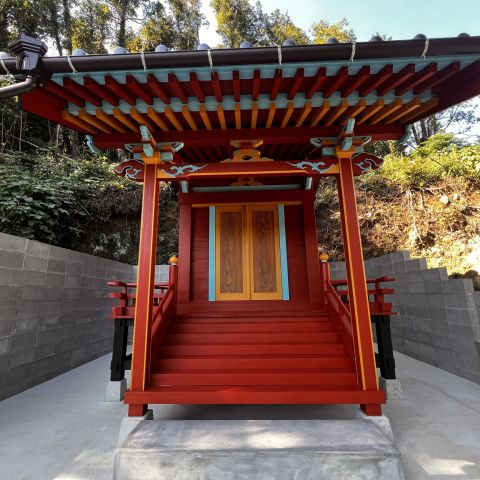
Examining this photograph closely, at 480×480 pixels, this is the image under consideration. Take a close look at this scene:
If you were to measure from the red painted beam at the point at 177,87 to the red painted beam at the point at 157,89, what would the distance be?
0.37 ft

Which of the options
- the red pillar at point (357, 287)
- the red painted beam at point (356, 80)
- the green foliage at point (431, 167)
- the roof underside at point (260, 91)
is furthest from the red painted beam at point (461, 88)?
the green foliage at point (431, 167)

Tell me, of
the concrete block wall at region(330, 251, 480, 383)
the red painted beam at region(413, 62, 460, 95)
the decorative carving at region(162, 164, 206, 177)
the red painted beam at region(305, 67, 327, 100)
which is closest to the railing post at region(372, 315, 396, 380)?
the concrete block wall at region(330, 251, 480, 383)

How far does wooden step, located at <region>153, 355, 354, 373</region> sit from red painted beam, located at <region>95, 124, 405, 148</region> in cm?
249

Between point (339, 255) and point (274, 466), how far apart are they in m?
8.20

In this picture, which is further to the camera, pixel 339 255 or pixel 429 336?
pixel 339 255

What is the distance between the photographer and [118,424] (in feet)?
10.2

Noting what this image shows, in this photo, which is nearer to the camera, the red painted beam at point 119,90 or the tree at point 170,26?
the red painted beam at point 119,90

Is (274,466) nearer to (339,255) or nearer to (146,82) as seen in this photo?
(146,82)

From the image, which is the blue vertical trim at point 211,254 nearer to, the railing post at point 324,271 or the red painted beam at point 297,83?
the railing post at point 324,271

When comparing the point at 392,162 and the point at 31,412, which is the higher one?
the point at 392,162

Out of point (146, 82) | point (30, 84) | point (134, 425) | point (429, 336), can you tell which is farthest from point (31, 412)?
point (429, 336)

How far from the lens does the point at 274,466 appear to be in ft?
6.48

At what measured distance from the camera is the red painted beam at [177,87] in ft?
8.25

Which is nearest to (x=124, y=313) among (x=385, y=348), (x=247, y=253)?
(x=247, y=253)
